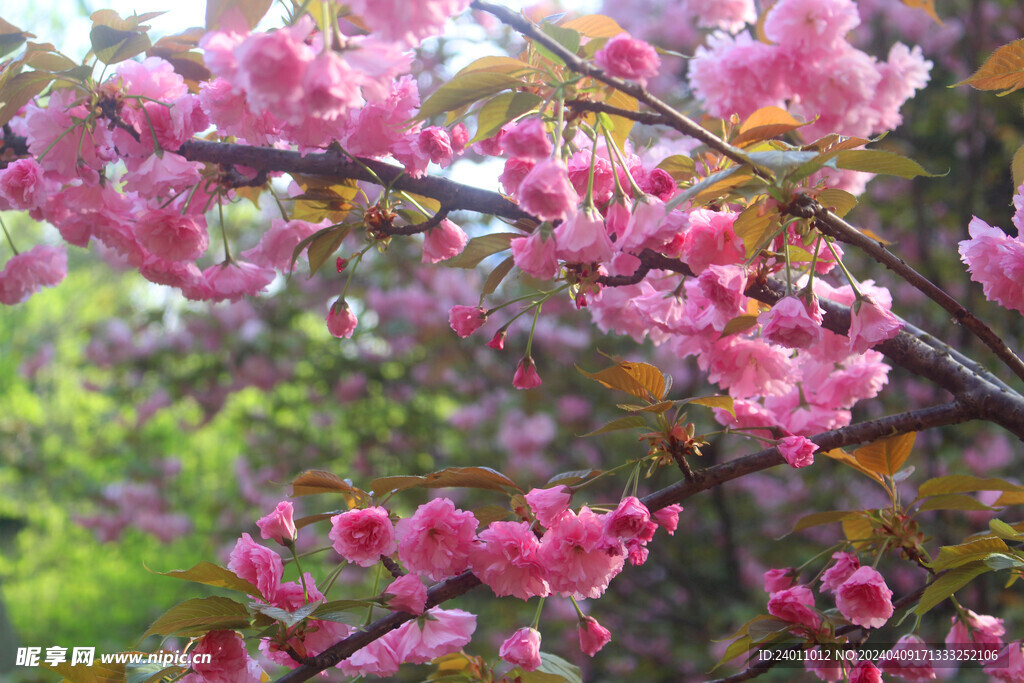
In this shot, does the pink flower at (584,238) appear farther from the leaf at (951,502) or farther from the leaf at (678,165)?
the leaf at (951,502)

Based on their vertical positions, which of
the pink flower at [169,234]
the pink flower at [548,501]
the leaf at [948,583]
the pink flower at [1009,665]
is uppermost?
the pink flower at [169,234]

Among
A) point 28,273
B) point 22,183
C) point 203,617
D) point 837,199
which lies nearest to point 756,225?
→ point 837,199

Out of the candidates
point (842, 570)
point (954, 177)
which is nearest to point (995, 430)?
point (954, 177)

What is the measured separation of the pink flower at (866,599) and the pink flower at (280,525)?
60cm

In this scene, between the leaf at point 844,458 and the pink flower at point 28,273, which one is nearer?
the leaf at point 844,458

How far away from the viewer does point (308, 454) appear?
3.34m

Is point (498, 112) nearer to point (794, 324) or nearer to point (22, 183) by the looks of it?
point (794, 324)

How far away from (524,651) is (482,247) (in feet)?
1.40

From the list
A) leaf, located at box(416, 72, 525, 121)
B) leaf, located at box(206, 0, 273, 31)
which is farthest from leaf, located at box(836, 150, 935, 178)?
leaf, located at box(206, 0, 273, 31)

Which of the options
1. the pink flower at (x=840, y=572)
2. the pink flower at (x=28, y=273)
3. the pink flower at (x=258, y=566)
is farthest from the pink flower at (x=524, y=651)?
the pink flower at (x=28, y=273)

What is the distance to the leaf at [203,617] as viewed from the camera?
691mm

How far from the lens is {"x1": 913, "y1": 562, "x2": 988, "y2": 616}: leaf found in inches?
27.9

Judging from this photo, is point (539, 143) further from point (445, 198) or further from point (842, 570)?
point (842, 570)

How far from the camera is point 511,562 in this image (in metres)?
0.73
